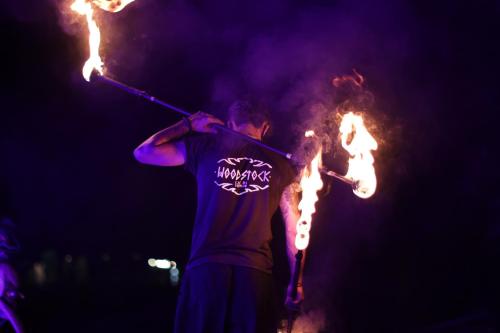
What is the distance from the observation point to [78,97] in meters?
5.03

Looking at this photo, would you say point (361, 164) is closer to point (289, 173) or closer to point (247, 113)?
point (289, 173)

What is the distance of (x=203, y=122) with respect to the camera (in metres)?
2.77

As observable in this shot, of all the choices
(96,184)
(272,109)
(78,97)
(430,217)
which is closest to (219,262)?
(272,109)

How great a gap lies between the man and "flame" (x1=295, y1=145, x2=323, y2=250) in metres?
0.11

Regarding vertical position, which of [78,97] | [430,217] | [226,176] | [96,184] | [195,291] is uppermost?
[78,97]

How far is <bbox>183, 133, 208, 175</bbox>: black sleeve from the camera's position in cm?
265

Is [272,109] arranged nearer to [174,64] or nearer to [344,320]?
[174,64]

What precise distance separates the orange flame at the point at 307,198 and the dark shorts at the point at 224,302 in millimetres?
428

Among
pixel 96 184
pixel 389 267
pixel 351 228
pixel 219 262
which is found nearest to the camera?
pixel 219 262

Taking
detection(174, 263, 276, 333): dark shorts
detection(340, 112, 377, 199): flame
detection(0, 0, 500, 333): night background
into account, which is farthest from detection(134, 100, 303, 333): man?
detection(0, 0, 500, 333): night background

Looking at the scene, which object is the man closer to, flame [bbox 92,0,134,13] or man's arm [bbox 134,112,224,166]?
man's arm [bbox 134,112,224,166]

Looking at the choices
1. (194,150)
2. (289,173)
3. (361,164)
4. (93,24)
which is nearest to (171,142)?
(194,150)

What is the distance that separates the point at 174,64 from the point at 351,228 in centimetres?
244

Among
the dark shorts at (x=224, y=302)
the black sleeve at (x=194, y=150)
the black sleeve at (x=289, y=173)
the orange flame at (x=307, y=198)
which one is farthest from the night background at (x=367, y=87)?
the dark shorts at (x=224, y=302)
